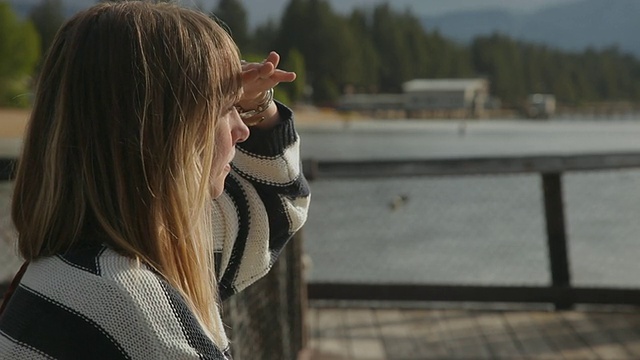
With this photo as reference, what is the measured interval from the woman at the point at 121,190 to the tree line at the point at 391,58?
769 centimetres

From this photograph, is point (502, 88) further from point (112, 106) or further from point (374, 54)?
point (112, 106)

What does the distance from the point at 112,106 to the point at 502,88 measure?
36.0 ft

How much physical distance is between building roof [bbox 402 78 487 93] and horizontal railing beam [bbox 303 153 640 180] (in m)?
6.18

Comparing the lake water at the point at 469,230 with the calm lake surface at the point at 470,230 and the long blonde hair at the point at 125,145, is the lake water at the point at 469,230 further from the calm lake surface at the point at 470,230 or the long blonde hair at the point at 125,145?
the long blonde hair at the point at 125,145

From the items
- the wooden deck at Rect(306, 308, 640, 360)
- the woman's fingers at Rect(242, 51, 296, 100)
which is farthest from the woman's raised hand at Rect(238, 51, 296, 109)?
the wooden deck at Rect(306, 308, 640, 360)

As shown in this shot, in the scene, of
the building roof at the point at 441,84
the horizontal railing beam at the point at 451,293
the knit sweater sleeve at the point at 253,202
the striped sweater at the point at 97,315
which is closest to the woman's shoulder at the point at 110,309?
the striped sweater at the point at 97,315

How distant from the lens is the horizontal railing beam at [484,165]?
315cm

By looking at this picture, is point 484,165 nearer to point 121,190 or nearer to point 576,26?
point 121,190

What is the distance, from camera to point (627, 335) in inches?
119

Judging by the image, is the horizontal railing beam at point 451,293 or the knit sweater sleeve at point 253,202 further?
the horizontal railing beam at point 451,293

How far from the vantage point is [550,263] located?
11.0 feet

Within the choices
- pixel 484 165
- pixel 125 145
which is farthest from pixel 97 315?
pixel 484 165

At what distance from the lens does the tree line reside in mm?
9594

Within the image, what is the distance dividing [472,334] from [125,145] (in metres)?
2.52
